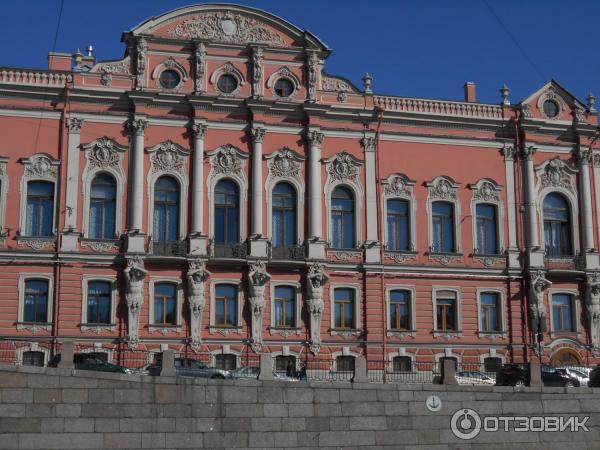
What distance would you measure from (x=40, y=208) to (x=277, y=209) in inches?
Answer: 339

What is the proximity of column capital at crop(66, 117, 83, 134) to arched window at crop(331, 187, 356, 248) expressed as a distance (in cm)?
973

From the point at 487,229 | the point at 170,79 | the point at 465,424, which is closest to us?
the point at 465,424

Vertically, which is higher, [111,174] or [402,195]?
[111,174]

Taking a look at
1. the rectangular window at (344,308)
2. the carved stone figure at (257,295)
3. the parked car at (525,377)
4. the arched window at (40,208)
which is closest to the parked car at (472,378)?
the parked car at (525,377)

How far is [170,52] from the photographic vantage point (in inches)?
1433

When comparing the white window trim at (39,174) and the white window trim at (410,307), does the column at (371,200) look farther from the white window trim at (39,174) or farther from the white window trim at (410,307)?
the white window trim at (39,174)

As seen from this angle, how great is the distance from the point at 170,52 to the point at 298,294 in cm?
1018

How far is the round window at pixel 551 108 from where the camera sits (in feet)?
132

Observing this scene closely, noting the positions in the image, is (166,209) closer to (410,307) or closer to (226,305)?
(226,305)

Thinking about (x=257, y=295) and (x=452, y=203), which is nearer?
(x=257, y=295)

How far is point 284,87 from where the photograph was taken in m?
37.5

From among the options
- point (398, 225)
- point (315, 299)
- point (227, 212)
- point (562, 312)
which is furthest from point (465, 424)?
point (562, 312)

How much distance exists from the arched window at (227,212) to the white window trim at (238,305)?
152 cm

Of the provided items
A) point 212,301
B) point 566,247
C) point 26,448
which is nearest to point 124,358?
point 212,301
